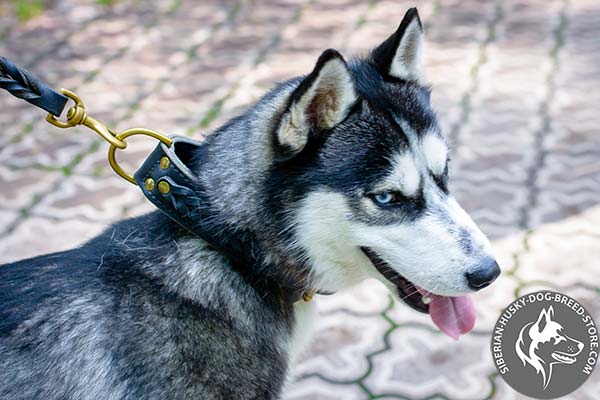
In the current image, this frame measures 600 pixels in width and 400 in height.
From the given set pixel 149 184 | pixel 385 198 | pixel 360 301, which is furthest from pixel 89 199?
pixel 385 198

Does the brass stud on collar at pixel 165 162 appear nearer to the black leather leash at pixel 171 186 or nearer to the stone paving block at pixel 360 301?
the black leather leash at pixel 171 186

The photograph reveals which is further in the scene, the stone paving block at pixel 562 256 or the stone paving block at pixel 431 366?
the stone paving block at pixel 562 256

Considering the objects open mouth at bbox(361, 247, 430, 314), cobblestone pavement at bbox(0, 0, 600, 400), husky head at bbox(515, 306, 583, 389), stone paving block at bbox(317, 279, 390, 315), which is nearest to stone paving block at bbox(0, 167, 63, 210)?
cobblestone pavement at bbox(0, 0, 600, 400)

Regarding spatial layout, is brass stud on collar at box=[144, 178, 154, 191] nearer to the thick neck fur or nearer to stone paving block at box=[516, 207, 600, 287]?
the thick neck fur

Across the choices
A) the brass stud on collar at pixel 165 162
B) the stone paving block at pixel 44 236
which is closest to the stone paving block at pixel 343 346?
the brass stud on collar at pixel 165 162

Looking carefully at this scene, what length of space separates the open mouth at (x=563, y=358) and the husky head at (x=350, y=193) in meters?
1.14

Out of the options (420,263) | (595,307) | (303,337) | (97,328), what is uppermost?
(97,328)

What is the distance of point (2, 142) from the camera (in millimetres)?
5785

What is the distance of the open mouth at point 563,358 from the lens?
3440 mm

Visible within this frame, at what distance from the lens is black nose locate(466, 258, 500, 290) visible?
8.25 feet

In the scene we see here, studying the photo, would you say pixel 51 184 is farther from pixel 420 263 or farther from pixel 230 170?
pixel 420 263

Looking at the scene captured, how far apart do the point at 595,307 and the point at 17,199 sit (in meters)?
3.80

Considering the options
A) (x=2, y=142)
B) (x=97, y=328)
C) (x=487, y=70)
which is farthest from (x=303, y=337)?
(x=487, y=70)

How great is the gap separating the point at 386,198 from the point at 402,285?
1.19 feet
